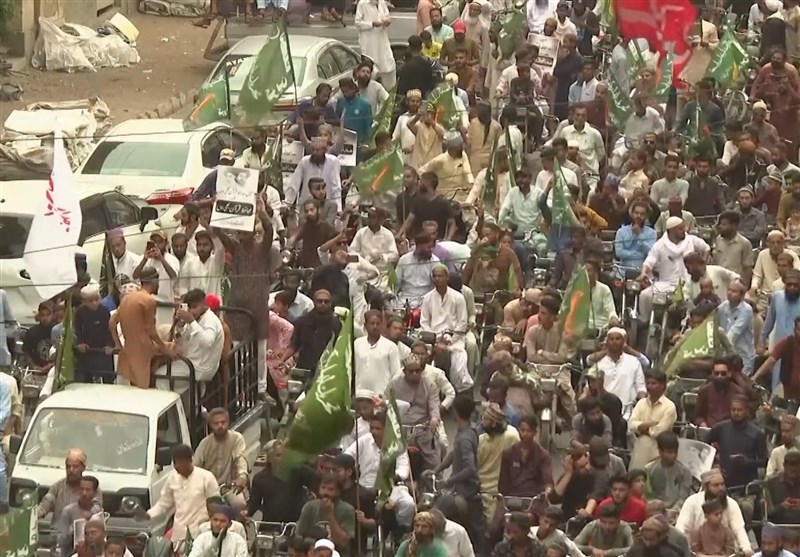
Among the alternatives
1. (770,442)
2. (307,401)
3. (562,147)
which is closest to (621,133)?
(562,147)

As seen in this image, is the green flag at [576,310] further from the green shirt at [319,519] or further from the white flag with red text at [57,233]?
the white flag with red text at [57,233]

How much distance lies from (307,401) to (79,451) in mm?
1622

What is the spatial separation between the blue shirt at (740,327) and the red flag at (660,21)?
587 cm

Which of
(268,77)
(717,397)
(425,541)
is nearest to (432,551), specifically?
(425,541)

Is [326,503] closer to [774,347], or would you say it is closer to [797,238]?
[774,347]

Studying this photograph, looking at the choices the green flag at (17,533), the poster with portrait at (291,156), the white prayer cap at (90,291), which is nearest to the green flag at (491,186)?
the poster with portrait at (291,156)

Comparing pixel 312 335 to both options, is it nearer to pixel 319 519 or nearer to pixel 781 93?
pixel 319 519

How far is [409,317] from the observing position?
22.9 m

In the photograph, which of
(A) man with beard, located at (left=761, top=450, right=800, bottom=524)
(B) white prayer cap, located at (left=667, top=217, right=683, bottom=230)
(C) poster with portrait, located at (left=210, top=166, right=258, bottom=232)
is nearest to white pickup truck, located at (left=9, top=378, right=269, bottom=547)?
(C) poster with portrait, located at (left=210, top=166, right=258, bottom=232)

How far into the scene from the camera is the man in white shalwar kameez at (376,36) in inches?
1241

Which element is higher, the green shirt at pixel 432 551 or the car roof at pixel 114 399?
the green shirt at pixel 432 551

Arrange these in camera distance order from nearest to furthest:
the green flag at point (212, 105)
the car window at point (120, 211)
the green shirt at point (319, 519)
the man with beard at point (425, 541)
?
the man with beard at point (425, 541) → the green shirt at point (319, 519) → the car window at point (120, 211) → the green flag at point (212, 105)

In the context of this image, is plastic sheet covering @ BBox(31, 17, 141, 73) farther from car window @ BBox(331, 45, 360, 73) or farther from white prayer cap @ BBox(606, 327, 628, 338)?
white prayer cap @ BBox(606, 327, 628, 338)

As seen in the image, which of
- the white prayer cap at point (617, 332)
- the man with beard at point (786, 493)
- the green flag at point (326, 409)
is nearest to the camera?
the green flag at point (326, 409)
